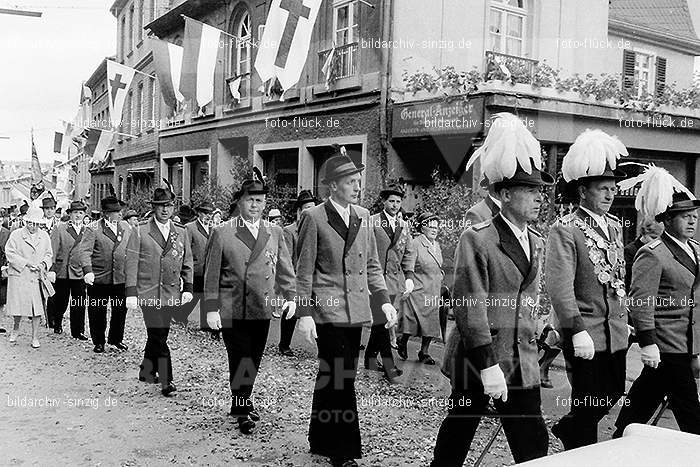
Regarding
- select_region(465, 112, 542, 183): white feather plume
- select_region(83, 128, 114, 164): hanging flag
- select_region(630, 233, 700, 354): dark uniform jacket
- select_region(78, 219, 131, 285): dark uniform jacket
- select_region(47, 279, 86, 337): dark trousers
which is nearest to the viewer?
select_region(465, 112, 542, 183): white feather plume

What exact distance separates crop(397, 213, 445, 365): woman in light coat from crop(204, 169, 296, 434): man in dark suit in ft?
8.71

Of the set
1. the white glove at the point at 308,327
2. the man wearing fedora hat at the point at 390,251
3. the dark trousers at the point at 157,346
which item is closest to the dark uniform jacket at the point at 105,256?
the dark trousers at the point at 157,346

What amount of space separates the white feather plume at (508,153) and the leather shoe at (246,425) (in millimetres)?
2930

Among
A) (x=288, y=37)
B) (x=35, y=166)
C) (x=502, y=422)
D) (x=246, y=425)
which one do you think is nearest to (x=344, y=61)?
(x=288, y=37)

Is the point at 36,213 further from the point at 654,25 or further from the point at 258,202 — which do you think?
the point at 654,25

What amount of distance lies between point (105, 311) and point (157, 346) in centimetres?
269

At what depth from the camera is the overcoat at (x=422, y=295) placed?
29.8 ft

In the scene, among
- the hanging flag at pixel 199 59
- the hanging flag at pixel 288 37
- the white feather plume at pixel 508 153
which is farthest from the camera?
the hanging flag at pixel 199 59

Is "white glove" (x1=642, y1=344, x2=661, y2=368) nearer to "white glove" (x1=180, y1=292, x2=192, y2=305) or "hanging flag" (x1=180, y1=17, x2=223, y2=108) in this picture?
"white glove" (x1=180, y1=292, x2=192, y2=305)

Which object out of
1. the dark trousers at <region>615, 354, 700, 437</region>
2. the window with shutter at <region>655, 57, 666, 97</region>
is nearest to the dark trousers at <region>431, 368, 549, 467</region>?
the dark trousers at <region>615, 354, 700, 437</region>

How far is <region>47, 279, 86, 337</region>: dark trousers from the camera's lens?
11.4 meters

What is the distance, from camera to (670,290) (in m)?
5.40

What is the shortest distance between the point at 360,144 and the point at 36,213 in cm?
712

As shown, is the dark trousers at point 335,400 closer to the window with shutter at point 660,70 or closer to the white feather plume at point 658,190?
the white feather plume at point 658,190
